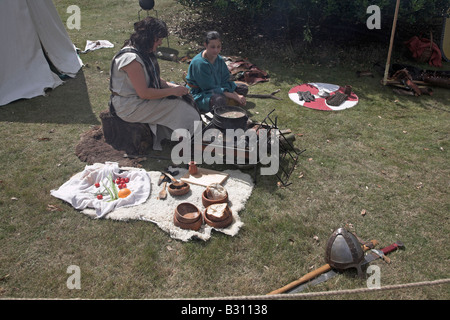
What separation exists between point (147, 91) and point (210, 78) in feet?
4.97

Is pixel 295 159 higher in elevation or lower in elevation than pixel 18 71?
lower

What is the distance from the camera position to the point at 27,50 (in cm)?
757

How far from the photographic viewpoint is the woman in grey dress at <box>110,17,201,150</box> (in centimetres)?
479

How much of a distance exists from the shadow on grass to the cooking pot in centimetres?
264

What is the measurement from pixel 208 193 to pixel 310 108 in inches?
142

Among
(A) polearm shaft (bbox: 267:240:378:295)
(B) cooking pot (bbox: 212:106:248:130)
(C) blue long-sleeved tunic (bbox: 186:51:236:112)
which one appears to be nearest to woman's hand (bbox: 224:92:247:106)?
(C) blue long-sleeved tunic (bbox: 186:51:236:112)

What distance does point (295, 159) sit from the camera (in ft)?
17.4

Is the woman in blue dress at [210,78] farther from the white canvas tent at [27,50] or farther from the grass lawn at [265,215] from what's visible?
the white canvas tent at [27,50]

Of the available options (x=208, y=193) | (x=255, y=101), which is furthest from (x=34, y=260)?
(x=255, y=101)

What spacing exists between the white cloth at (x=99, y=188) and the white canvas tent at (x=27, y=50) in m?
3.66

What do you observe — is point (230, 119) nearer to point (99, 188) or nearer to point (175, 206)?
point (175, 206)

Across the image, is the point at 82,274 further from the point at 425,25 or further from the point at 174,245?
the point at 425,25

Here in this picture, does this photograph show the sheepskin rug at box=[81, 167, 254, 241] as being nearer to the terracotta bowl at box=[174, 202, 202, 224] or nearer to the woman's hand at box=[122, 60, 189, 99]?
the terracotta bowl at box=[174, 202, 202, 224]

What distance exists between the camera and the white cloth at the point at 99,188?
424 centimetres
